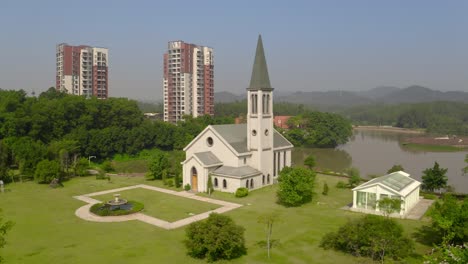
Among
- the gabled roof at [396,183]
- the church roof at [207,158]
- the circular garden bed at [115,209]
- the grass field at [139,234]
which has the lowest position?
the grass field at [139,234]

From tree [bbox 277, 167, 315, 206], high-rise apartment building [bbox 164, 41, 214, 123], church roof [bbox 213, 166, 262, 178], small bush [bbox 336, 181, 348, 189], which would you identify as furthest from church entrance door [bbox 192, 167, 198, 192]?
high-rise apartment building [bbox 164, 41, 214, 123]

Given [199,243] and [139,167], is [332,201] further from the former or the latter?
[139,167]

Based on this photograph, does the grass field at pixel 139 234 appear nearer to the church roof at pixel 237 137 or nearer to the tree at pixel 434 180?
the church roof at pixel 237 137

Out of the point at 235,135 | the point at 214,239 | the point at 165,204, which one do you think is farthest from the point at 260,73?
the point at 214,239

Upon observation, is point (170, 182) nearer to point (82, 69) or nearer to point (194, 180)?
point (194, 180)

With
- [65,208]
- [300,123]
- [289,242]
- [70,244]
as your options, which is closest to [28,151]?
[65,208]

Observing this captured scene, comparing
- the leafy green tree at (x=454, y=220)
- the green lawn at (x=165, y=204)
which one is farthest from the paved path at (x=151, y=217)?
the leafy green tree at (x=454, y=220)
